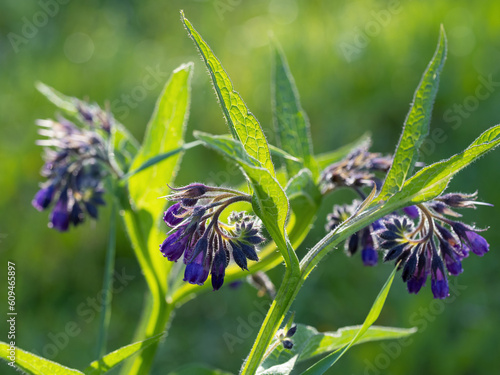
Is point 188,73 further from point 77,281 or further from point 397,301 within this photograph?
point 77,281

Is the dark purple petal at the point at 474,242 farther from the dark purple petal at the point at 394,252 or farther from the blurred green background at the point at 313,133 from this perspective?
the blurred green background at the point at 313,133

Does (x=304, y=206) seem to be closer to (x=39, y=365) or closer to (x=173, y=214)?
(x=173, y=214)

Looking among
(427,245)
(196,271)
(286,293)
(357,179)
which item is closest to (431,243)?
(427,245)

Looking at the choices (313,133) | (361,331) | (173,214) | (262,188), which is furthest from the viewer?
(313,133)

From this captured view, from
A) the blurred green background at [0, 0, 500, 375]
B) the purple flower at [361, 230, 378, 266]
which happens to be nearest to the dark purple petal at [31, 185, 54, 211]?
the purple flower at [361, 230, 378, 266]

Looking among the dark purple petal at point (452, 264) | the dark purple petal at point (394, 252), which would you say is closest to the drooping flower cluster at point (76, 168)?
the dark purple petal at point (394, 252)
